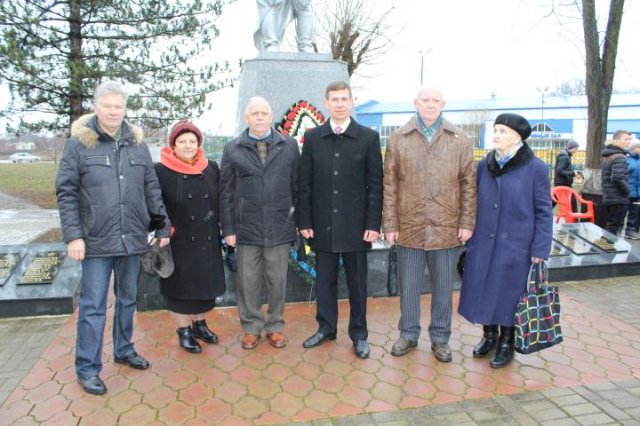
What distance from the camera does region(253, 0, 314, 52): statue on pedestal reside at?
5.48 m

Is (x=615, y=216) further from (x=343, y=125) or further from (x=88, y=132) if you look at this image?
(x=88, y=132)

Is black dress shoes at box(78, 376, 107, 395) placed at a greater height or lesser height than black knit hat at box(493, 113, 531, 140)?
lesser

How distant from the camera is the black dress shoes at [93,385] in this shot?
3.05m

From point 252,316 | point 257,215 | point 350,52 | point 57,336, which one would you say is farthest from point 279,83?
point 350,52

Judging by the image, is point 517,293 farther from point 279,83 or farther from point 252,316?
point 279,83

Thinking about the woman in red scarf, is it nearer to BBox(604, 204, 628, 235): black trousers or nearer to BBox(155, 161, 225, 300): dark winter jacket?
BBox(155, 161, 225, 300): dark winter jacket

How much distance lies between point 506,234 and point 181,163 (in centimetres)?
227

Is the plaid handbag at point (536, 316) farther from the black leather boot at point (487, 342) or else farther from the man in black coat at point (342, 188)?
the man in black coat at point (342, 188)

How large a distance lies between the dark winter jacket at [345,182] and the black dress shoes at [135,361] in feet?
4.91

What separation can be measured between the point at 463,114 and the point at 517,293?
43.2 metres

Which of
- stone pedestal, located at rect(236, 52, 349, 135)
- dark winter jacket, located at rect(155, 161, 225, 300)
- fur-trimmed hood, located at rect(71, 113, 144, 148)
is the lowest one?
dark winter jacket, located at rect(155, 161, 225, 300)

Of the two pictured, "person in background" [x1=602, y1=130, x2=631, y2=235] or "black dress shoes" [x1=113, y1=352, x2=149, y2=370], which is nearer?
"black dress shoes" [x1=113, y1=352, x2=149, y2=370]

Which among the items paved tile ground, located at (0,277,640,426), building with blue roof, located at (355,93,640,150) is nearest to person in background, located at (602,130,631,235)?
paved tile ground, located at (0,277,640,426)

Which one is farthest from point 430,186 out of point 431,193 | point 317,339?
point 317,339
